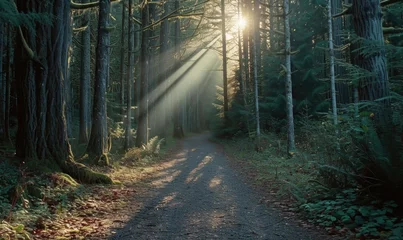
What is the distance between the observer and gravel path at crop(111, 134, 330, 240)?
15.3 feet

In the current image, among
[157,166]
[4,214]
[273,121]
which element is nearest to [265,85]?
[273,121]

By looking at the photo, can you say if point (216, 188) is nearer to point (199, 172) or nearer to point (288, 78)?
point (199, 172)

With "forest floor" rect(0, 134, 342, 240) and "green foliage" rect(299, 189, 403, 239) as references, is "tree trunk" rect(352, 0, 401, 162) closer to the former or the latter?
"green foliage" rect(299, 189, 403, 239)

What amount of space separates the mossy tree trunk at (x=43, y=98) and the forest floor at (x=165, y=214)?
1312 mm

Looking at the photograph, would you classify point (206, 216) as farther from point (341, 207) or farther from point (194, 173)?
point (194, 173)

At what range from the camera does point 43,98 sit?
7.87m

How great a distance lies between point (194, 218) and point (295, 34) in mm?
18902

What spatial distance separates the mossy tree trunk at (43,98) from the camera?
7.62 metres

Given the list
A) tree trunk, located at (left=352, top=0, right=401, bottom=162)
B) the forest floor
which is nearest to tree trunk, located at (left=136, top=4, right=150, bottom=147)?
the forest floor

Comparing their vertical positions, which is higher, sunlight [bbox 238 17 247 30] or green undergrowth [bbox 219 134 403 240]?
sunlight [bbox 238 17 247 30]

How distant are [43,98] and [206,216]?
17.5 ft

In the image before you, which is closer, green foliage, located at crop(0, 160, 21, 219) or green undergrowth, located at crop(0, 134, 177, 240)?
green undergrowth, located at crop(0, 134, 177, 240)

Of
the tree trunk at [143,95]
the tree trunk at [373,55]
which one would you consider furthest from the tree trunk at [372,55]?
the tree trunk at [143,95]

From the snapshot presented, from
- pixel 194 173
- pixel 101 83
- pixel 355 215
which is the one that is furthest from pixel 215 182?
pixel 101 83
